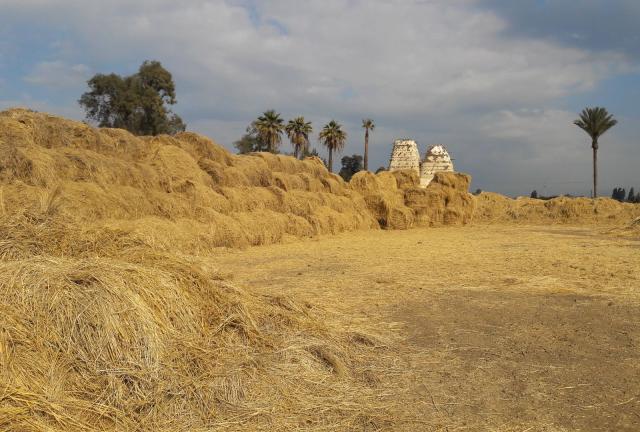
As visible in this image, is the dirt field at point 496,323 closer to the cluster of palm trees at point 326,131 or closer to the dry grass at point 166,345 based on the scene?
the dry grass at point 166,345

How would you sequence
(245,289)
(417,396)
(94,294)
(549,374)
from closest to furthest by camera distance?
1. (94,294)
2. (417,396)
3. (549,374)
4. (245,289)

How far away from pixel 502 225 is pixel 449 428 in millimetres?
29060

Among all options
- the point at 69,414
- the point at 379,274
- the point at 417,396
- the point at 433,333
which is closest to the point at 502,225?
the point at 379,274

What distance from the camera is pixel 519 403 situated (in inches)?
173

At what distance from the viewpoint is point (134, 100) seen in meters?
44.4

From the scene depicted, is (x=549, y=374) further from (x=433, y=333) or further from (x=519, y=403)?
(x=433, y=333)

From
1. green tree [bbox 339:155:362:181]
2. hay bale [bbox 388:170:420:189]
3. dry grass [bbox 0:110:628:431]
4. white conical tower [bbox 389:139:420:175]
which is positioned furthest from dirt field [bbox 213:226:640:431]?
green tree [bbox 339:155:362:181]

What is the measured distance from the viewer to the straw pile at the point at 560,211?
31562 mm

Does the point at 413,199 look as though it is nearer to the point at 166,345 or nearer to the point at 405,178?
the point at 405,178

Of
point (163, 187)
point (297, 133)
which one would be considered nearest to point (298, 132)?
point (297, 133)

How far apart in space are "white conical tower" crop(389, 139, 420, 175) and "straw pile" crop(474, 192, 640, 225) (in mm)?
8079

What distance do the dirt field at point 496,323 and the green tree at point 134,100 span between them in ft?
114

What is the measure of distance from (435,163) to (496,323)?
119 feet

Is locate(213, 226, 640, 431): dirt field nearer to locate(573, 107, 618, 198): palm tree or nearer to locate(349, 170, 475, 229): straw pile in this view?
locate(349, 170, 475, 229): straw pile
